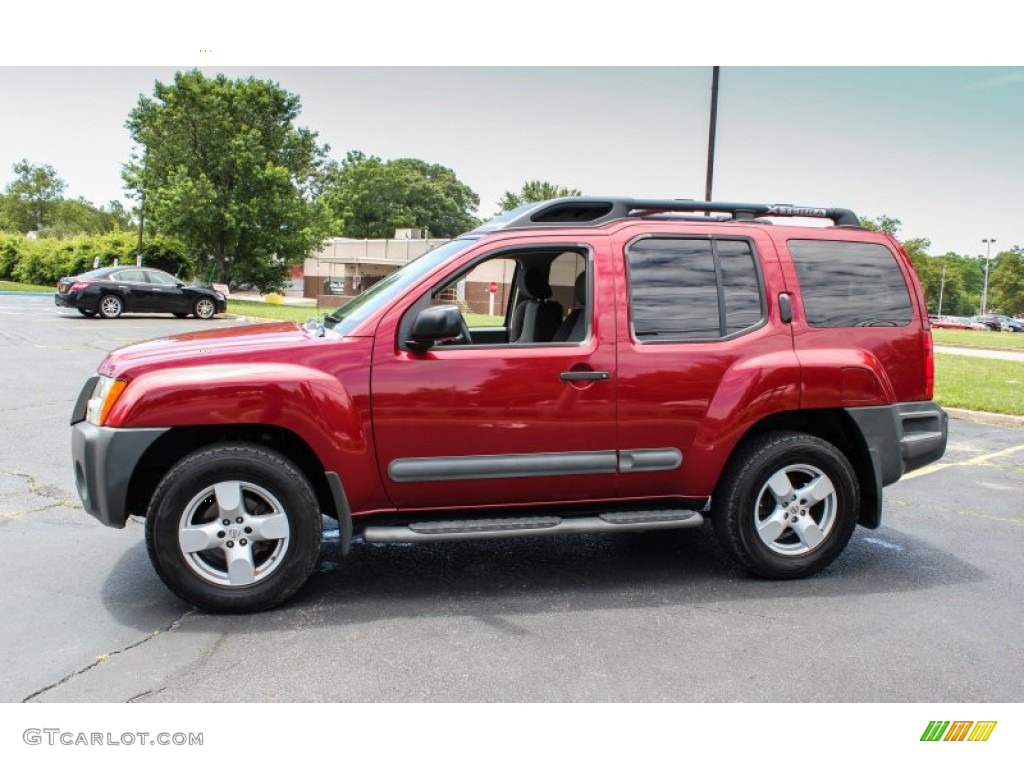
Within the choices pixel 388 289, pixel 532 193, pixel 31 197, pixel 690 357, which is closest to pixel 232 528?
pixel 388 289

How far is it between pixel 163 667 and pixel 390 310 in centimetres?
192

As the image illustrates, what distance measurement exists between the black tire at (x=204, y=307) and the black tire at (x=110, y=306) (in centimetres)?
201

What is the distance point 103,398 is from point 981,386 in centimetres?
1342

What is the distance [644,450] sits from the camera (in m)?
4.44

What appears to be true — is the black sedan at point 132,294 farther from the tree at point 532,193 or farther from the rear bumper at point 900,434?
the tree at point 532,193

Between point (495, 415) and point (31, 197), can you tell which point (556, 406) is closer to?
point (495, 415)

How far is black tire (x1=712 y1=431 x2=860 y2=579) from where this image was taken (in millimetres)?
4562

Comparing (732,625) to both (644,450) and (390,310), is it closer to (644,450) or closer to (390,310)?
(644,450)

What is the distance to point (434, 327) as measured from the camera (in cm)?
411

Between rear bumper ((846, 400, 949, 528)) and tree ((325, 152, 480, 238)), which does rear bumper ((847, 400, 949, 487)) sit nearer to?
rear bumper ((846, 400, 949, 528))

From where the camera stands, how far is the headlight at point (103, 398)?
3986mm

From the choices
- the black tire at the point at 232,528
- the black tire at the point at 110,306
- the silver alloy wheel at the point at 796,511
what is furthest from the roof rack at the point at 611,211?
the black tire at the point at 110,306

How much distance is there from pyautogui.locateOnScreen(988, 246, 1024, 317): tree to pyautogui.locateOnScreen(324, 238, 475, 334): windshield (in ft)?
319

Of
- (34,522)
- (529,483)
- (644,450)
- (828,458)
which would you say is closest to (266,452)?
(529,483)
